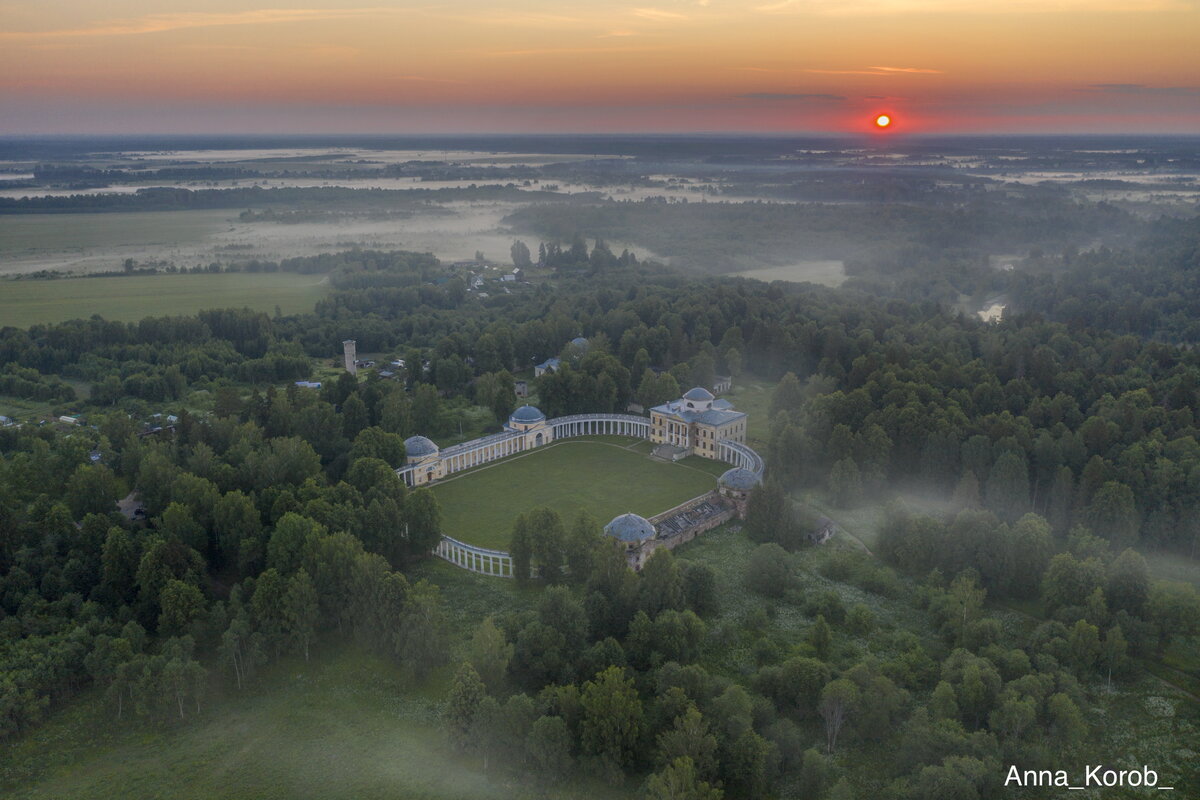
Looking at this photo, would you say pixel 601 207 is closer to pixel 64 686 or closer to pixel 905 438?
pixel 905 438

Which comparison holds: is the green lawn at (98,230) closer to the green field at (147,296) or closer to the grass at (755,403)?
the green field at (147,296)

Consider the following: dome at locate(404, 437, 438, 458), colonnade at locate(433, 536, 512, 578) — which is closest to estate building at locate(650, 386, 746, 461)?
dome at locate(404, 437, 438, 458)

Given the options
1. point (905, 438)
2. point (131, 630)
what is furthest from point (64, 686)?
point (905, 438)

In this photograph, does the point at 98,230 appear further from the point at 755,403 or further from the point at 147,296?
the point at 755,403

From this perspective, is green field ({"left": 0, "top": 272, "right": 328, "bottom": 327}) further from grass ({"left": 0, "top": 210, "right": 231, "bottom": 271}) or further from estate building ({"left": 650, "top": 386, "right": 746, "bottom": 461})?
estate building ({"left": 650, "top": 386, "right": 746, "bottom": 461})

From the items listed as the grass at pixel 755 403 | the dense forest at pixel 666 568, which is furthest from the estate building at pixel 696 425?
the dense forest at pixel 666 568

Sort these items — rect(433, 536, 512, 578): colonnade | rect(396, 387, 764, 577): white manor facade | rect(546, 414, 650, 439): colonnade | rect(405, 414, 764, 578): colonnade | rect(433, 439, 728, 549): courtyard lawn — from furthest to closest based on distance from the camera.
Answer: rect(546, 414, 650, 439): colonnade < rect(396, 387, 764, 577): white manor facade < rect(433, 439, 728, 549): courtyard lawn < rect(405, 414, 764, 578): colonnade < rect(433, 536, 512, 578): colonnade
